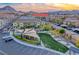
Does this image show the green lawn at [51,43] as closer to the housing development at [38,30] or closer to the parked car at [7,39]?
the housing development at [38,30]

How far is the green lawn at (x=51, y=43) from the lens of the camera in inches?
57.6

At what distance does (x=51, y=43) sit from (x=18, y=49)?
12.4 inches

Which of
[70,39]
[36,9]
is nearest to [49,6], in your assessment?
[36,9]

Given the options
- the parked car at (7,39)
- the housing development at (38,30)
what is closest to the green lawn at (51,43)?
the housing development at (38,30)

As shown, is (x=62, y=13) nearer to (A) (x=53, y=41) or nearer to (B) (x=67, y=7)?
(B) (x=67, y=7)

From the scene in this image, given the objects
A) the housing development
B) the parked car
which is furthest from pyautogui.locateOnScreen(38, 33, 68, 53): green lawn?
the parked car

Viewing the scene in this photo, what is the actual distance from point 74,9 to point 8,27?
65cm

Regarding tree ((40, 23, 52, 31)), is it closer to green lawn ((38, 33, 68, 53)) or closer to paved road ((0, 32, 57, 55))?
green lawn ((38, 33, 68, 53))

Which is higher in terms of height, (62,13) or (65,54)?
(62,13)

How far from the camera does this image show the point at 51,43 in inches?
57.9

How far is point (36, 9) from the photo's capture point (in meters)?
1.50

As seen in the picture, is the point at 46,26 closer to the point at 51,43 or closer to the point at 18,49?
the point at 51,43

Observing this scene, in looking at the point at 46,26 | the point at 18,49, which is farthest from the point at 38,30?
the point at 18,49
